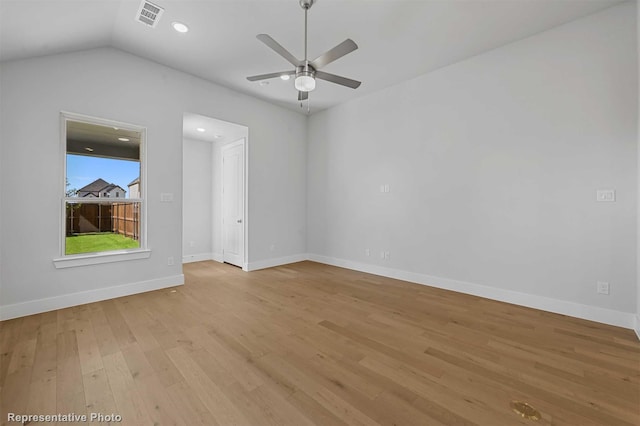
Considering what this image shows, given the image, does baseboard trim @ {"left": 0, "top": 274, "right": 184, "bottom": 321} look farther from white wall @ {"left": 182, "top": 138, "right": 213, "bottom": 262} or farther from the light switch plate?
Answer: the light switch plate

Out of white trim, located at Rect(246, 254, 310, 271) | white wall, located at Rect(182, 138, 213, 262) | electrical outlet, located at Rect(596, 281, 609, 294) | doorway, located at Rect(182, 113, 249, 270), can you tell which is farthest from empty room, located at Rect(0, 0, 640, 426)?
white wall, located at Rect(182, 138, 213, 262)

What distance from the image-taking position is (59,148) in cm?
318

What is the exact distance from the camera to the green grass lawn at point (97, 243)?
331cm

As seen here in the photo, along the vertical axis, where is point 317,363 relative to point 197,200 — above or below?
below

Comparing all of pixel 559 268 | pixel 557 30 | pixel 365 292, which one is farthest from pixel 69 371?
pixel 557 30

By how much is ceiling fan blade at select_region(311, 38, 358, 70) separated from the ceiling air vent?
181 cm

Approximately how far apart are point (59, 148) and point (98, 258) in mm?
1427

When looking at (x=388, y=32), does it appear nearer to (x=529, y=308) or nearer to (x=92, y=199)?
(x=529, y=308)

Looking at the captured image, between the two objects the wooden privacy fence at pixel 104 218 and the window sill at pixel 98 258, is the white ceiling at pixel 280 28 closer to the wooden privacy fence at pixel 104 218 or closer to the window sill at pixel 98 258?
the wooden privacy fence at pixel 104 218

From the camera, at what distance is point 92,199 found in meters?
3.51

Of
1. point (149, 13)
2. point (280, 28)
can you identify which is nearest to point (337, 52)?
point (280, 28)

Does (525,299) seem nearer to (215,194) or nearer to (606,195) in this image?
(606,195)

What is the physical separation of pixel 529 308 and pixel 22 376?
4.96 m

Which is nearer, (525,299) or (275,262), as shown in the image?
(525,299)
